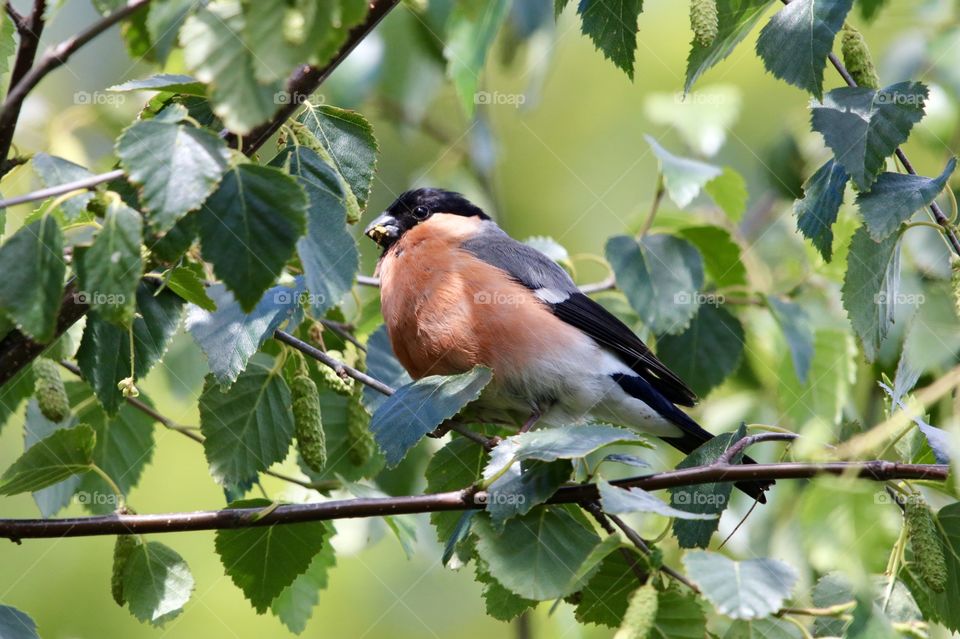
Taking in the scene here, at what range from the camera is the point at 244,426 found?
2.07 meters

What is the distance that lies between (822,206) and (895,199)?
0.48ft

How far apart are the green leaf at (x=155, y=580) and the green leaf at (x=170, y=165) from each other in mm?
818

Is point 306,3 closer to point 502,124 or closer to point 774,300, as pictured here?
point 774,300

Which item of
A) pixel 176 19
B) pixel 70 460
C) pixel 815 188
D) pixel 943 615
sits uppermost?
pixel 176 19

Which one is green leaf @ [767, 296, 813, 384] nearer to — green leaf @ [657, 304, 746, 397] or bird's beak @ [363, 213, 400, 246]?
green leaf @ [657, 304, 746, 397]

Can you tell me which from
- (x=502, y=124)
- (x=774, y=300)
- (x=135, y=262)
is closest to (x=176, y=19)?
(x=135, y=262)

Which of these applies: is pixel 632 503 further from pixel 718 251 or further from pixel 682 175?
pixel 718 251

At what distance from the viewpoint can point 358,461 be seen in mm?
2404

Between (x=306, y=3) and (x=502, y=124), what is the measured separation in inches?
252

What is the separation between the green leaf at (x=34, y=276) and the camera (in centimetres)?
133

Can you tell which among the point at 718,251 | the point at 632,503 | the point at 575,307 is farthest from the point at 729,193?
the point at 632,503

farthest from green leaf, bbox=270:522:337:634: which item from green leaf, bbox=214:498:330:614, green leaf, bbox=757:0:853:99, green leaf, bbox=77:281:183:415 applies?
green leaf, bbox=757:0:853:99

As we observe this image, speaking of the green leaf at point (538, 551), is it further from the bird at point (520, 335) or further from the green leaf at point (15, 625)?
the bird at point (520, 335)

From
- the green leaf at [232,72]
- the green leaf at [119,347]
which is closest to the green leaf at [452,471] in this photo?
the green leaf at [119,347]
